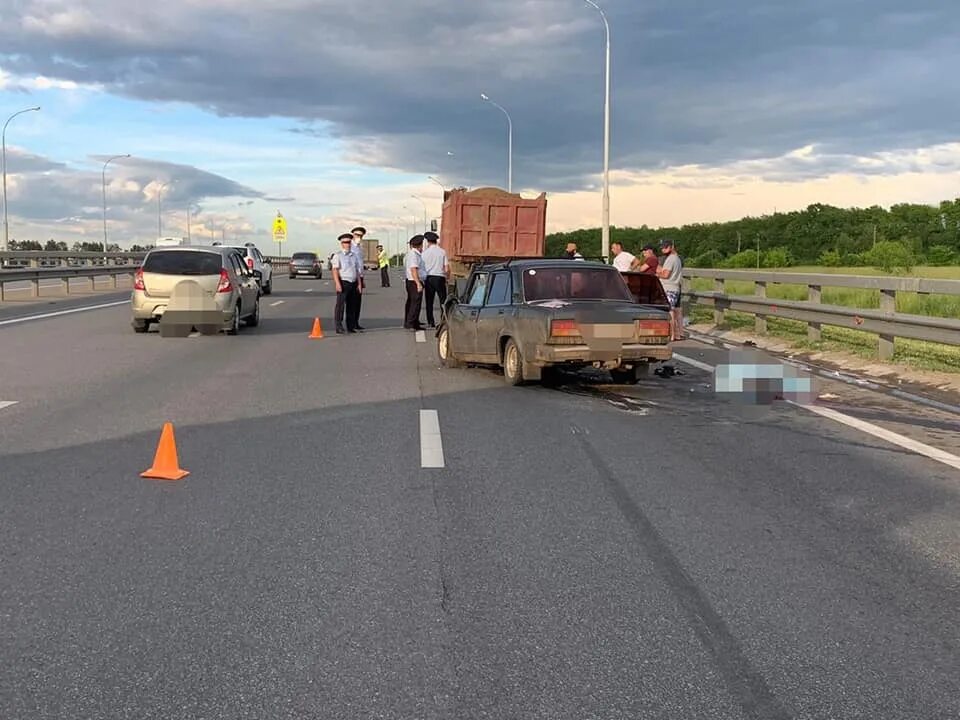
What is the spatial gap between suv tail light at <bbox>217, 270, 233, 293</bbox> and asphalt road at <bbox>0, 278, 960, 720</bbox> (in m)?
8.11

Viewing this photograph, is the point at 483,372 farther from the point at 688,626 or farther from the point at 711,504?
the point at 688,626

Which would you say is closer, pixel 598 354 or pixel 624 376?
pixel 598 354

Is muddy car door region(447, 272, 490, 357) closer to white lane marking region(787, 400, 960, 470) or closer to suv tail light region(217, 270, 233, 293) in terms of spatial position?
white lane marking region(787, 400, 960, 470)

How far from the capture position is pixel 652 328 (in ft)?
36.0

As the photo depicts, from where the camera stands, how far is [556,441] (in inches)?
326

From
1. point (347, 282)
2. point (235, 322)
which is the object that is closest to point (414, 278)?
point (347, 282)

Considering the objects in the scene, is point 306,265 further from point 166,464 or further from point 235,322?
point 166,464

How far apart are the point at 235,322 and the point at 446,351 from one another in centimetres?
612

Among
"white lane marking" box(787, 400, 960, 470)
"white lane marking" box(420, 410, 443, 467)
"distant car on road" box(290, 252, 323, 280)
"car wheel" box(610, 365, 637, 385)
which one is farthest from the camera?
"distant car on road" box(290, 252, 323, 280)

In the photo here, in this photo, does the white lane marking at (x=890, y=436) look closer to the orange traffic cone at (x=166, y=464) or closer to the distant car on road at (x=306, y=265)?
the orange traffic cone at (x=166, y=464)

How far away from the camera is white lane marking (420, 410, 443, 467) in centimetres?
741

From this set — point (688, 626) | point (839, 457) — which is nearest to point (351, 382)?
point (839, 457)

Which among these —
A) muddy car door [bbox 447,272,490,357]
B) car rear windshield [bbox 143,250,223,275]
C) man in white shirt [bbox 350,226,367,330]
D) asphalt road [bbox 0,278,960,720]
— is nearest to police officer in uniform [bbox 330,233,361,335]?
man in white shirt [bbox 350,226,367,330]

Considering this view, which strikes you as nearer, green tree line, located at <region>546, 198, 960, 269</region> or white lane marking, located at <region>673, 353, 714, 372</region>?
white lane marking, located at <region>673, 353, 714, 372</region>
